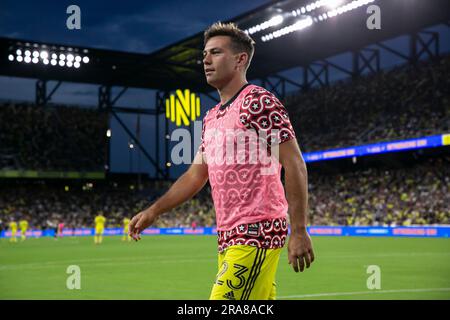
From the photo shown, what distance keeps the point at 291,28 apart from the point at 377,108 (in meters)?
8.81

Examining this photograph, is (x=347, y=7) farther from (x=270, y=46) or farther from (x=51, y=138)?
Answer: (x=51, y=138)

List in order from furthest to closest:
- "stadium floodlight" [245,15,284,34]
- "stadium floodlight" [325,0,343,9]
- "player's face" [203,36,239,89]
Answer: "stadium floodlight" [245,15,284,34] → "stadium floodlight" [325,0,343,9] → "player's face" [203,36,239,89]

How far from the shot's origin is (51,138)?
60188 millimetres

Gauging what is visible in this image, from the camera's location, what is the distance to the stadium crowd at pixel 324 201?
38469 millimetres

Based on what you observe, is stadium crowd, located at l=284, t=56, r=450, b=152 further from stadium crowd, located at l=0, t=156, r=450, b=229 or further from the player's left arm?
the player's left arm

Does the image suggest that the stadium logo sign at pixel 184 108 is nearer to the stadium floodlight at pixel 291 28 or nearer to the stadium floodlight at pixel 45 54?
the stadium floodlight at pixel 45 54

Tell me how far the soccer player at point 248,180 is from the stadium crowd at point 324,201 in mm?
33324

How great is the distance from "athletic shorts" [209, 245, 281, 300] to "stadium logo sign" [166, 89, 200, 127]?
2036 inches

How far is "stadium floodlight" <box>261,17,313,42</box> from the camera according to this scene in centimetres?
4159

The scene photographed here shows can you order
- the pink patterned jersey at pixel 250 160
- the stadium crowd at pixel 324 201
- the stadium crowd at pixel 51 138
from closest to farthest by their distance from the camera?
the pink patterned jersey at pixel 250 160 < the stadium crowd at pixel 324 201 < the stadium crowd at pixel 51 138

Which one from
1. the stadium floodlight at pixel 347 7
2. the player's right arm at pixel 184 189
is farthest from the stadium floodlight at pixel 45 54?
the player's right arm at pixel 184 189

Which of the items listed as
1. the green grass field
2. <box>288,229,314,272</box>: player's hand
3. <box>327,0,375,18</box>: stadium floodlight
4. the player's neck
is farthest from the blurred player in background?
<box>288,229,314,272</box>: player's hand

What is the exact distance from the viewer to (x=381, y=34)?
1823 inches

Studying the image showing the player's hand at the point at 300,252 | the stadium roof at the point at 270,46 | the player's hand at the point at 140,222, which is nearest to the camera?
the player's hand at the point at 300,252
